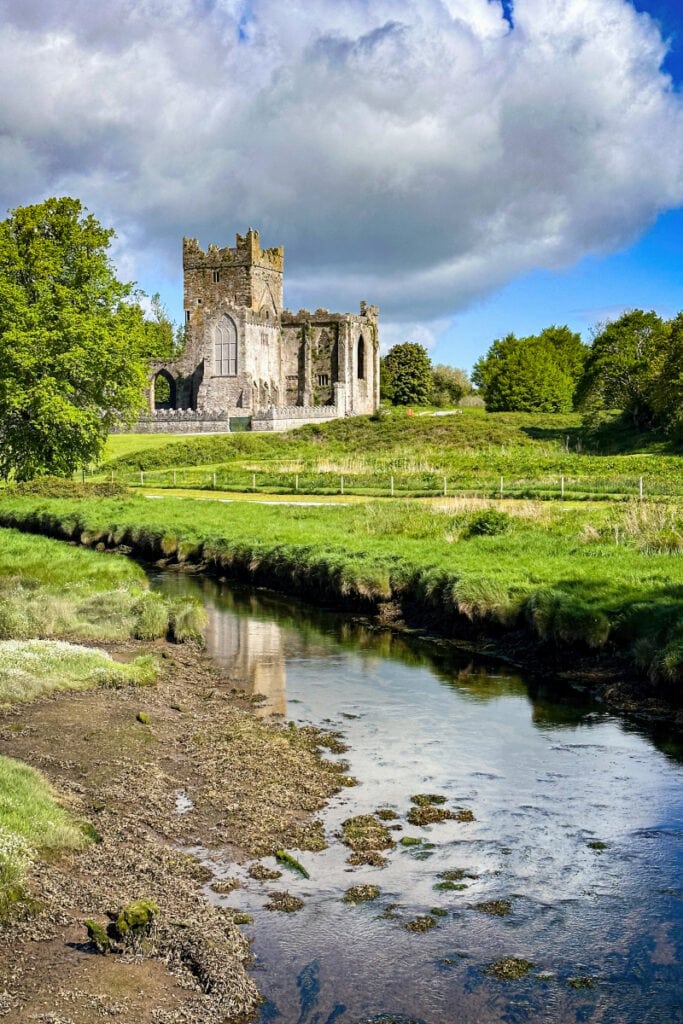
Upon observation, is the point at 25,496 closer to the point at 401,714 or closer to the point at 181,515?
the point at 181,515

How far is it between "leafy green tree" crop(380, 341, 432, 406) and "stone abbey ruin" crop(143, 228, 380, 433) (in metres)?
14.6

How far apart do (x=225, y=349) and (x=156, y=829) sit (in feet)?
290

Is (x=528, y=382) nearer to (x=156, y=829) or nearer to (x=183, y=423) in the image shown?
(x=183, y=423)

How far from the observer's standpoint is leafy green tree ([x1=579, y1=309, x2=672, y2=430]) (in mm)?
79938

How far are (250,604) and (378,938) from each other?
1872cm

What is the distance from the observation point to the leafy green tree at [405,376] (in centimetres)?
12650

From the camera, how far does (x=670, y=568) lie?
2325 centimetres

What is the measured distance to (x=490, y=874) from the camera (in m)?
11.4

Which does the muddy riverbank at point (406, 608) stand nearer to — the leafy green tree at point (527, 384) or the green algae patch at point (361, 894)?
the green algae patch at point (361, 894)

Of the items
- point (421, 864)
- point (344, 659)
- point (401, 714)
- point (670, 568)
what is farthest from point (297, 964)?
point (670, 568)

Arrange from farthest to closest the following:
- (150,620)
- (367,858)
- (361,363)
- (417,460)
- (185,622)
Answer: (361,363), (417,460), (185,622), (150,620), (367,858)

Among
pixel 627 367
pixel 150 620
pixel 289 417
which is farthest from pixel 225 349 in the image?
pixel 150 620

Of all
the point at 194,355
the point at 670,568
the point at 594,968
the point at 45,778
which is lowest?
the point at 594,968

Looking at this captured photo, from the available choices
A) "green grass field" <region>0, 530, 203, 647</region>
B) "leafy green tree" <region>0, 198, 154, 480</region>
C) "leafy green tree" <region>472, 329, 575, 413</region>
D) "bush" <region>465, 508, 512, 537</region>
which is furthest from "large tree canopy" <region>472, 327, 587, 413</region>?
"green grass field" <region>0, 530, 203, 647</region>
